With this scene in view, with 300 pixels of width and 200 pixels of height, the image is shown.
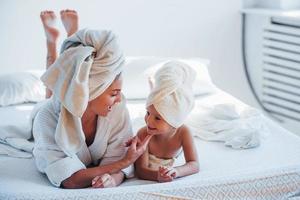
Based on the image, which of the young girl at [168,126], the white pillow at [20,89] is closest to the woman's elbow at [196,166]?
the young girl at [168,126]

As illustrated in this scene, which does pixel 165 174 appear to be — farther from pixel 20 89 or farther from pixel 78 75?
pixel 20 89

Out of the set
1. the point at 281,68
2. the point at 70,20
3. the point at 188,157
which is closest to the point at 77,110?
the point at 188,157

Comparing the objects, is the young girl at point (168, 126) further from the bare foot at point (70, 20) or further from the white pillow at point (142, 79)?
the white pillow at point (142, 79)

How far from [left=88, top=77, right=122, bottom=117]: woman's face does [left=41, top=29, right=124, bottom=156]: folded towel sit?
3cm

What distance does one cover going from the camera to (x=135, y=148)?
5.17ft

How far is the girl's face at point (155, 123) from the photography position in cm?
162

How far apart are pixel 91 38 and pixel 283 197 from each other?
2.26 feet

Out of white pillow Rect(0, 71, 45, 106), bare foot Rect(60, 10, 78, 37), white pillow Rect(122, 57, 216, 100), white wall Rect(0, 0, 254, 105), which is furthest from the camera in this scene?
white wall Rect(0, 0, 254, 105)

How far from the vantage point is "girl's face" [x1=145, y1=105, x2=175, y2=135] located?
5.32 feet

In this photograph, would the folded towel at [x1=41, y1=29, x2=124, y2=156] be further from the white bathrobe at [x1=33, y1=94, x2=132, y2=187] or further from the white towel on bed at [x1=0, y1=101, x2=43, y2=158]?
the white towel on bed at [x1=0, y1=101, x2=43, y2=158]

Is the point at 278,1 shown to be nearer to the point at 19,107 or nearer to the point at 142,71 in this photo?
the point at 142,71

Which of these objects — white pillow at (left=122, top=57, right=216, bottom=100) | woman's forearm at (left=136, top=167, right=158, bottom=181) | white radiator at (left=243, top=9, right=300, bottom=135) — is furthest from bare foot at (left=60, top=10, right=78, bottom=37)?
white radiator at (left=243, top=9, right=300, bottom=135)

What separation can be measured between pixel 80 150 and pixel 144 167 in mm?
196

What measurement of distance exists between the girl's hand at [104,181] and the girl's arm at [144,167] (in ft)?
0.38
